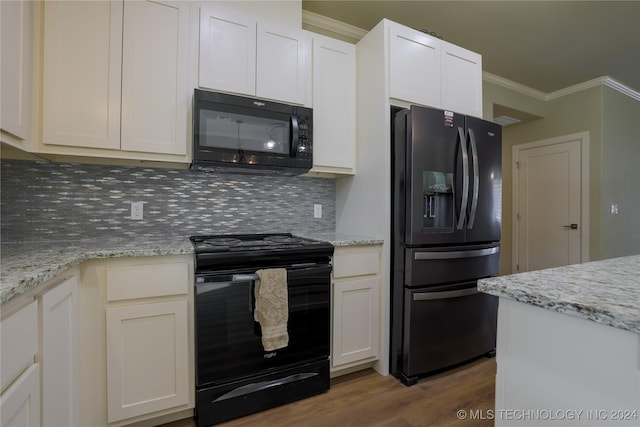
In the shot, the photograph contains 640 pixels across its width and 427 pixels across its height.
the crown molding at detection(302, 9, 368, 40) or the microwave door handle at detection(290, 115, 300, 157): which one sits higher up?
the crown molding at detection(302, 9, 368, 40)

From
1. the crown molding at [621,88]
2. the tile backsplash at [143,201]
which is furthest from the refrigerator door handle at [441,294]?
the crown molding at [621,88]

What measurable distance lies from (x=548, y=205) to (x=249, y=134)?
13.5ft

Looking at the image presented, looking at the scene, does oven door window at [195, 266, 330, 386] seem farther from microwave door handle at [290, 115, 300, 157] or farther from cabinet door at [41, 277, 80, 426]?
microwave door handle at [290, 115, 300, 157]

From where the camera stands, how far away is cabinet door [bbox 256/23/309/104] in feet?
6.49

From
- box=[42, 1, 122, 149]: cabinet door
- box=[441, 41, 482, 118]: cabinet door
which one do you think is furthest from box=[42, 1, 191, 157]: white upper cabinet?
box=[441, 41, 482, 118]: cabinet door

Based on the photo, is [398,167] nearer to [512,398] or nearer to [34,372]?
[512,398]

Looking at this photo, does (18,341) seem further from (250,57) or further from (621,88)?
(621,88)

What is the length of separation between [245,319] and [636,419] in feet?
4.78

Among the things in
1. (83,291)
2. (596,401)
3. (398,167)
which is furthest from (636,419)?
(83,291)

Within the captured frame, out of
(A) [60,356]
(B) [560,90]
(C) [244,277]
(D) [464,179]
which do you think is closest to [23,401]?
(A) [60,356]

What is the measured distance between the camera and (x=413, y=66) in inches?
85.4

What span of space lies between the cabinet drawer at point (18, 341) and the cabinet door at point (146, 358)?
1.69 ft

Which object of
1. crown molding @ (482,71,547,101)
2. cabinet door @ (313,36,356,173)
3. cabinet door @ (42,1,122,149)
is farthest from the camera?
crown molding @ (482,71,547,101)

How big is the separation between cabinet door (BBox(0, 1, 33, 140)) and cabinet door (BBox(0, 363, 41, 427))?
94 cm
